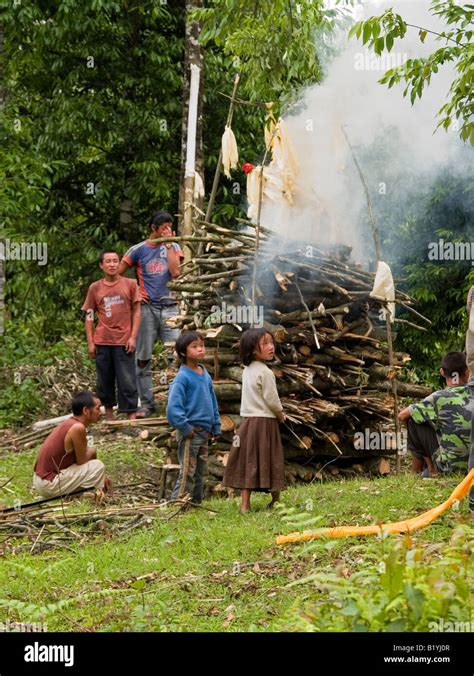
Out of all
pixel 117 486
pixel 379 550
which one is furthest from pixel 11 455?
pixel 379 550

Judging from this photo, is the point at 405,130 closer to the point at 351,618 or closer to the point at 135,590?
the point at 135,590

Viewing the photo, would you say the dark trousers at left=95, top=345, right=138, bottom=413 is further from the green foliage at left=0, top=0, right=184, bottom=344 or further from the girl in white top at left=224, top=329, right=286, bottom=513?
the green foliage at left=0, top=0, right=184, bottom=344

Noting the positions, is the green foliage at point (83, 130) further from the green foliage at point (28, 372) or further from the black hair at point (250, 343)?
the black hair at point (250, 343)

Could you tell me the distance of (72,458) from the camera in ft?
34.2

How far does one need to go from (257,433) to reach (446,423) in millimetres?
1876

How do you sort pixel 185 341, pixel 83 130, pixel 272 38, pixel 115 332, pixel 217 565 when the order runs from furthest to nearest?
pixel 83 130, pixel 115 332, pixel 272 38, pixel 185 341, pixel 217 565

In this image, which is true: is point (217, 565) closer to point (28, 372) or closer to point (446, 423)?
point (446, 423)

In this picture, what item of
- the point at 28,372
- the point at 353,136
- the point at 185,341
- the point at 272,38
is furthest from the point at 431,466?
the point at 28,372

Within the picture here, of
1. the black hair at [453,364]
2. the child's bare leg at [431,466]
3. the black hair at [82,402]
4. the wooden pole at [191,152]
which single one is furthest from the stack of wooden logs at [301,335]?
the wooden pole at [191,152]

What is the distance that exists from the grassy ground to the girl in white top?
0.26 meters

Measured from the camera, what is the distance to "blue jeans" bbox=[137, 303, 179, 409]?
13.1 m

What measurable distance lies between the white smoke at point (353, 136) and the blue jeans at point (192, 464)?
2.84 metres
